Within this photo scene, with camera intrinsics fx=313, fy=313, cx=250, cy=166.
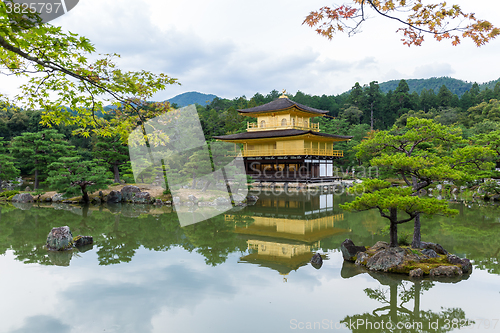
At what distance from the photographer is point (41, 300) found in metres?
4.72

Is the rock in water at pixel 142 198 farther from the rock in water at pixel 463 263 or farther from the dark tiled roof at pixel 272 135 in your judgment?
the rock in water at pixel 463 263

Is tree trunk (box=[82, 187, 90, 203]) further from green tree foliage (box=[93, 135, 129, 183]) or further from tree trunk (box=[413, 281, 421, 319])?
tree trunk (box=[413, 281, 421, 319])

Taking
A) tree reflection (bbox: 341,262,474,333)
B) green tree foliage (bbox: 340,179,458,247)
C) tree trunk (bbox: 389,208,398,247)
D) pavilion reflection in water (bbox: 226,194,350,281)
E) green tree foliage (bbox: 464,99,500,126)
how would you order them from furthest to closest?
green tree foliage (bbox: 464,99,500,126) → pavilion reflection in water (bbox: 226,194,350,281) → tree trunk (bbox: 389,208,398,247) → green tree foliage (bbox: 340,179,458,247) → tree reflection (bbox: 341,262,474,333)

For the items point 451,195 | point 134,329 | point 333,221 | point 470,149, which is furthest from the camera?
point 451,195

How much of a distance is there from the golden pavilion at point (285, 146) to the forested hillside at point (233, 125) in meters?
2.48

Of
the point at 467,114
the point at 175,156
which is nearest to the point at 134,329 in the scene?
the point at 175,156

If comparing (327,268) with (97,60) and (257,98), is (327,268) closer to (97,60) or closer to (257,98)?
(97,60)

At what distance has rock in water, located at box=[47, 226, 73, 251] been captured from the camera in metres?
7.42

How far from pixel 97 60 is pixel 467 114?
45695 millimetres

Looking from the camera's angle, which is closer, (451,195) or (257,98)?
(451,195)

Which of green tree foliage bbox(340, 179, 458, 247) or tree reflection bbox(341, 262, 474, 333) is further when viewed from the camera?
green tree foliage bbox(340, 179, 458, 247)

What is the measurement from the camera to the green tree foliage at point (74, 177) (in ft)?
47.6

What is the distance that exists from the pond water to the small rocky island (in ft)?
0.83

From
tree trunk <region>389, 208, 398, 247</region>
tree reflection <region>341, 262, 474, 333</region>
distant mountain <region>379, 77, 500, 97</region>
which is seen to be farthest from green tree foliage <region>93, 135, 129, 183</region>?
distant mountain <region>379, 77, 500, 97</region>
